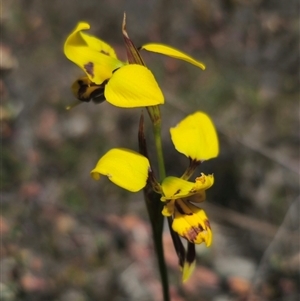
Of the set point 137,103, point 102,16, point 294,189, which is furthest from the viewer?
point 102,16

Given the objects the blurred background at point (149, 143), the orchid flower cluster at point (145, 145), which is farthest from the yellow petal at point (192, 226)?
the blurred background at point (149, 143)

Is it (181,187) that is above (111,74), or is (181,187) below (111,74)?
below

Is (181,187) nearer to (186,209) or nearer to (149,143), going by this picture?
(186,209)

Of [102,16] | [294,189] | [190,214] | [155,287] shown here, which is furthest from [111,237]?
[102,16]

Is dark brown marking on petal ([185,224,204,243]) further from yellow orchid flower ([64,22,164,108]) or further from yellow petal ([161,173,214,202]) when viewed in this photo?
yellow orchid flower ([64,22,164,108])

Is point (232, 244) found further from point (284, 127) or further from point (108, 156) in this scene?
point (108, 156)

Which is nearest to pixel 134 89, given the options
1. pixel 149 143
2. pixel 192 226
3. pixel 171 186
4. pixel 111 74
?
pixel 111 74

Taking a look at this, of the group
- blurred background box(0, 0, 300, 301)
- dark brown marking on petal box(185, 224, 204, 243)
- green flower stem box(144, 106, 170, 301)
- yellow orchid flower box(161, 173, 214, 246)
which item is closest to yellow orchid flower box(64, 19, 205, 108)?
green flower stem box(144, 106, 170, 301)
